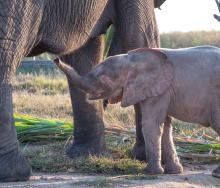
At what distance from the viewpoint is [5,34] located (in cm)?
497

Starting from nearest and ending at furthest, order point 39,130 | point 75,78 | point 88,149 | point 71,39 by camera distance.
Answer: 1. point 75,78
2. point 71,39
3. point 88,149
4. point 39,130

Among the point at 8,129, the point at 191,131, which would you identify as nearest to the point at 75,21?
the point at 8,129

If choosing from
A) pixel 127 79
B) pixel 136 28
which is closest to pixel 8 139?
pixel 127 79

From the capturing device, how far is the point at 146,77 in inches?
207

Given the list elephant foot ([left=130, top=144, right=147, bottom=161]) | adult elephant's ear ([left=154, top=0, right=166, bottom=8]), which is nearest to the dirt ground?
elephant foot ([left=130, top=144, right=147, bottom=161])

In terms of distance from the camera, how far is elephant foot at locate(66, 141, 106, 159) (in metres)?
6.52

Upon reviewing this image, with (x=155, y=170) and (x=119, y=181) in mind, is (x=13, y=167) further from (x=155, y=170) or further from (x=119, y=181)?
(x=155, y=170)

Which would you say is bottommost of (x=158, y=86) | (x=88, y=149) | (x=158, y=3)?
(x=88, y=149)

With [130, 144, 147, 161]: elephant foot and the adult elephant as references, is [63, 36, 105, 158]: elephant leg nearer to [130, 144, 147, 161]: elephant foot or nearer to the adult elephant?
the adult elephant

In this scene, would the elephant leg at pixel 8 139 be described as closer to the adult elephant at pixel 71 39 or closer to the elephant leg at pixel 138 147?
the adult elephant at pixel 71 39

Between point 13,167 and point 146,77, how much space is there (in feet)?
3.48

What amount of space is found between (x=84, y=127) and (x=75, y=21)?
4.07ft

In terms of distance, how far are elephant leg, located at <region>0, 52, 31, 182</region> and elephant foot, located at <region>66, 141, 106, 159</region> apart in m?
1.39

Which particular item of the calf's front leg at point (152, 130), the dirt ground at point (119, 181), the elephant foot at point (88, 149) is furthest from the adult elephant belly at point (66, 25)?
the elephant foot at point (88, 149)
